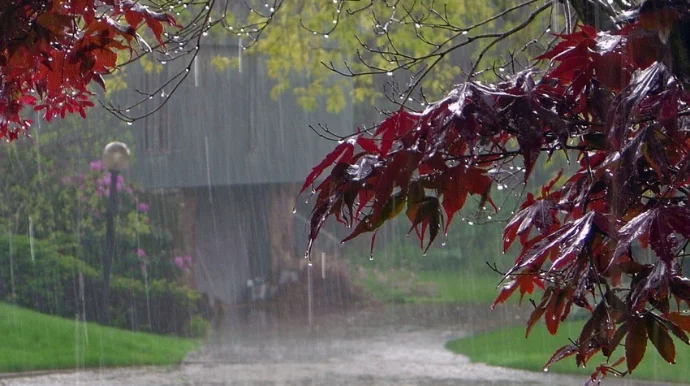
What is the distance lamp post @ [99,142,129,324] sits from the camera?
451 inches

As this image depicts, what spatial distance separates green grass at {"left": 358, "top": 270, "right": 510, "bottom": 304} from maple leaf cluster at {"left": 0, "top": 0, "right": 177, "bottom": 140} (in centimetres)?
1395

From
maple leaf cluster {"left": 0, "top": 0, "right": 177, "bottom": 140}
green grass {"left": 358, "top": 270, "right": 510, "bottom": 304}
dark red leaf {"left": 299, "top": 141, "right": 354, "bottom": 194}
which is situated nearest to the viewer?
dark red leaf {"left": 299, "top": 141, "right": 354, "bottom": 194}

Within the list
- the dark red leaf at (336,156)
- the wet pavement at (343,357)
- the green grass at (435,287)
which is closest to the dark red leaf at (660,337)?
the dark red leaf at (336,156)

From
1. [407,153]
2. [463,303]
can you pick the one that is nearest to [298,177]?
[463,303]

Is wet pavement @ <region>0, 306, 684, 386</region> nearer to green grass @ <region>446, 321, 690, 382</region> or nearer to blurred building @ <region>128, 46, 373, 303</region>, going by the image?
green grass @ <region>446, 321, 690, 382</region>

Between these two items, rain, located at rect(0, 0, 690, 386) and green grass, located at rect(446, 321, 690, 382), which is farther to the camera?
rain, located at rect(0, 0, 690, 386)

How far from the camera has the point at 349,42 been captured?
10.7 meters

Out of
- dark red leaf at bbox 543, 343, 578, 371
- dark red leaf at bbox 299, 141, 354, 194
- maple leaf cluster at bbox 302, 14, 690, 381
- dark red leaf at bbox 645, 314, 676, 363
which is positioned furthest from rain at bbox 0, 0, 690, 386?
dark red leaf at bbox 645, 314, 676, 363

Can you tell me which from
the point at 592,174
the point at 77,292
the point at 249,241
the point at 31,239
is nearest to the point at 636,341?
the point at 592,174

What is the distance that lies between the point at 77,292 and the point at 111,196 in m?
1.96

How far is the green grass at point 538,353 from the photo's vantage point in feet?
31.5

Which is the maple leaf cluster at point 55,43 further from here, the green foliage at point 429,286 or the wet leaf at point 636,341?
the green foliage at point 429,286

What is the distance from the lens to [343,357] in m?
11.3

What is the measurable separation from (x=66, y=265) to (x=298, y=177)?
17.4 feet
